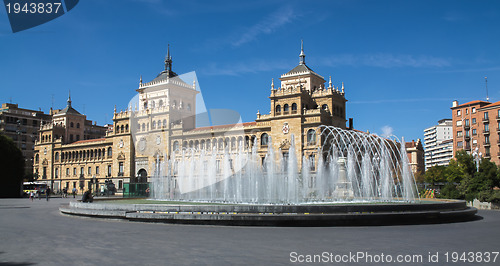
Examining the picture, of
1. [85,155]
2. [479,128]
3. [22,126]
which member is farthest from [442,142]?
Result: [22,126]

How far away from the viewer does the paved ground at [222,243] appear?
8414mm

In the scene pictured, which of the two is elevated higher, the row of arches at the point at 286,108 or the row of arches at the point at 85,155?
the row of arches at the point at 286,108

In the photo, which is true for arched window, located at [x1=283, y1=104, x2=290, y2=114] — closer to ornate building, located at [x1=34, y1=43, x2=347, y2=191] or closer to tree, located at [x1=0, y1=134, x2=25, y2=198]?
ornate building, located at [x1=34, y1=43, x2=347, y2=191]

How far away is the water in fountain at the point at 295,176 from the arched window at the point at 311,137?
1.04 metres

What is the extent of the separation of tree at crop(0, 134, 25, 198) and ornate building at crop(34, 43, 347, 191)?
1464 centimetres

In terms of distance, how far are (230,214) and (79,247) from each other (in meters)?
5.65

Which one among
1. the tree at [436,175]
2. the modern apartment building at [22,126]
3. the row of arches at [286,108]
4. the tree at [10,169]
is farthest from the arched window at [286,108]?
the modern apartment building at [22,126]

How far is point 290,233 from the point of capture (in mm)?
12453

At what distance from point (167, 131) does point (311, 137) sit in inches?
905

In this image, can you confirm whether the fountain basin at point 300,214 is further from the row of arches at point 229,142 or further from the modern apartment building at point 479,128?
the modern apartment building at point 479,128

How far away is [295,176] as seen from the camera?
87.4ft

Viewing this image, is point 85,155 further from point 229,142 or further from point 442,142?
point 442,142

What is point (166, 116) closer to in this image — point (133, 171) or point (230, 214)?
point (133, 171)

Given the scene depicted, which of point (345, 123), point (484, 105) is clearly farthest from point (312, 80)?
point (484, 105)
